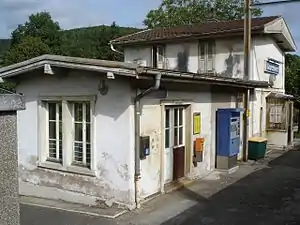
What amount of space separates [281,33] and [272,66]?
171 centimetres

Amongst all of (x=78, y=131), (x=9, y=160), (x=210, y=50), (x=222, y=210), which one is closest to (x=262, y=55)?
(x=210, y=50)

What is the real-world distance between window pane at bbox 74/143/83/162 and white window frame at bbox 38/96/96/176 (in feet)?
0.28

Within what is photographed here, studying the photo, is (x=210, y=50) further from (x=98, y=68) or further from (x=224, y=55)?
(x=98, y=68)

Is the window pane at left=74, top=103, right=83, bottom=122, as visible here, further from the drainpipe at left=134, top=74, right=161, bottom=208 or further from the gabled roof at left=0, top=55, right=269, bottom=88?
the drainpipe at left=134, top=74, right=161, bottom=208

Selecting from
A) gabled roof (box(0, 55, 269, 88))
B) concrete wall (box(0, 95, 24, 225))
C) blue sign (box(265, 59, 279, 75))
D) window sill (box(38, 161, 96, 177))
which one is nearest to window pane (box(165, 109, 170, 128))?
gabled roof (box(0, 55, 269, 88))

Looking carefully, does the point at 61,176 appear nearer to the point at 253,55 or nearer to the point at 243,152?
the point at 243,152

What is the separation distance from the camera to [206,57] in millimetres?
19594

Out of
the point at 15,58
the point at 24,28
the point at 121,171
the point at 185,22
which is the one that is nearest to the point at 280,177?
the point at 121,171

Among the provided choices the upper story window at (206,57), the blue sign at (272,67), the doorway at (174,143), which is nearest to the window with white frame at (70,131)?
the doorway at (174,143)

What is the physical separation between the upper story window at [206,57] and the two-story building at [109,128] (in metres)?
6.71

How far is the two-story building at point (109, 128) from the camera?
8.58 meters

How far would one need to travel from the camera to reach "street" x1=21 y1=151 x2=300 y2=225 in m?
7.93

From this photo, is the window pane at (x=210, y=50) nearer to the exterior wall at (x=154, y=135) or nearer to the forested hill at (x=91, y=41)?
the exterior wall at (x=154, y=135)

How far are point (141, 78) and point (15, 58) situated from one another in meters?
31.6
